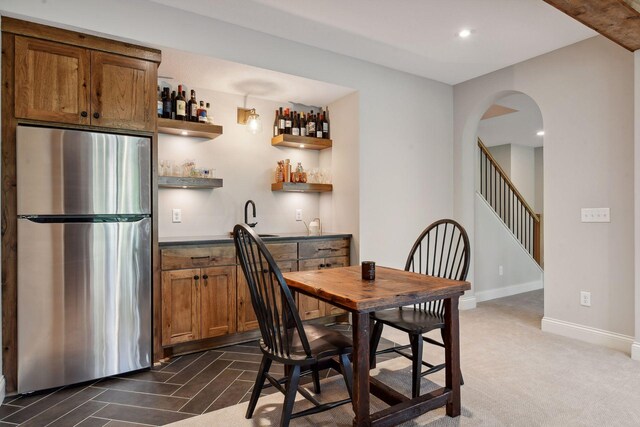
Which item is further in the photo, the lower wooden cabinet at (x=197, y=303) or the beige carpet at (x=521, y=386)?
the lower wooden cabinet at (x=197, y=303)

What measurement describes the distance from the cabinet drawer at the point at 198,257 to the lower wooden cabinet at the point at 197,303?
0.04 metres

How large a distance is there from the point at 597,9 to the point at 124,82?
3159 mm

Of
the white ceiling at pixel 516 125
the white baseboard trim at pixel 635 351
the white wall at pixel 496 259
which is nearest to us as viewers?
the white baseboard trim at pixel 635 351

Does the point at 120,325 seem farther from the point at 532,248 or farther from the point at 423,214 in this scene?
the point at 532,248

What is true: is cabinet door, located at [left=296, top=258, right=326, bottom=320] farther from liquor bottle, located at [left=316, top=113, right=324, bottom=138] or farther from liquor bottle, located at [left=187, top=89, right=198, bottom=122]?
liquor bottle, located at [left=187, top=89, right=198, bottom=122]

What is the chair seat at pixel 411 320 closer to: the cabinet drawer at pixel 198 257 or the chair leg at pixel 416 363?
the chair leg at pixel 416 363

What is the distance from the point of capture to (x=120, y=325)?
2670mm

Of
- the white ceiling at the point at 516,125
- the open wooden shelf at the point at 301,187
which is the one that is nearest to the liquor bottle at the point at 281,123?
the open wooden shelf at the point at 301,187

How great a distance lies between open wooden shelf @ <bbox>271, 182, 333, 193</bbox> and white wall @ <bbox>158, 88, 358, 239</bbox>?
119 mm

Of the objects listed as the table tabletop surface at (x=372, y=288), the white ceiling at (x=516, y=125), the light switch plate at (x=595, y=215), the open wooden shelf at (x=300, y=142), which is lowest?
the table tabletop surface at (x=372, y=288)

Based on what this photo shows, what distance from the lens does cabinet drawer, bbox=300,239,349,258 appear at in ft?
12.0

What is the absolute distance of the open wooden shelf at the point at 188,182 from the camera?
128 inches

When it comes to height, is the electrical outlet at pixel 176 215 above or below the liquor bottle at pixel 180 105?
below

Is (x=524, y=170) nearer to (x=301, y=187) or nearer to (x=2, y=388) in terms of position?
(x=301, y=187)
